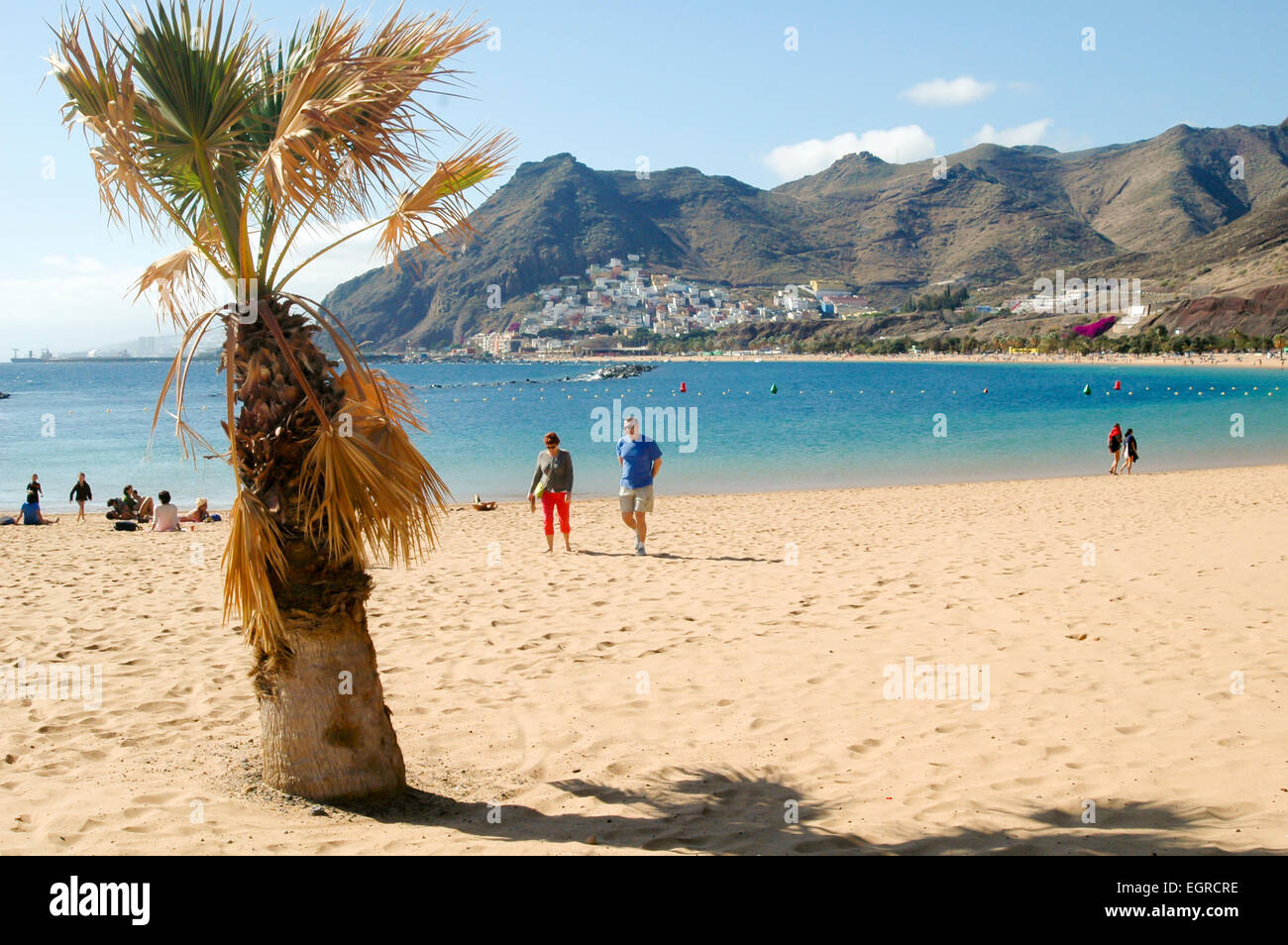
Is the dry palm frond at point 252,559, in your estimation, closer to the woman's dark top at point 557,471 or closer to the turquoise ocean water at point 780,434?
the turquoise ocean water at point 780,434

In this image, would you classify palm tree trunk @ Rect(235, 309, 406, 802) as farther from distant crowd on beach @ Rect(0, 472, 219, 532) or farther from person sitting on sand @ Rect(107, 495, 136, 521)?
person sitting on sand @ Rect(107, 495, 136, 521)

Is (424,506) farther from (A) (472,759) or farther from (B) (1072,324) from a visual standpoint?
(B) (1072,324)

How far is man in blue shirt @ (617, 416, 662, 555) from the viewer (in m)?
10.7

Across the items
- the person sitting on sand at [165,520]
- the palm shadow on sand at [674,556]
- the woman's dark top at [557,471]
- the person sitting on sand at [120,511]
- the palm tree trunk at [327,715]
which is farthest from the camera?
the person sitting on sand at [120,511]

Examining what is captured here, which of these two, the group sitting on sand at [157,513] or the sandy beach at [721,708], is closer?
the sandy beach at [721,708]

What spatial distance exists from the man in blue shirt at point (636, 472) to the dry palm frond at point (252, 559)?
7.02 metres

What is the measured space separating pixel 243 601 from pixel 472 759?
1.72 metres

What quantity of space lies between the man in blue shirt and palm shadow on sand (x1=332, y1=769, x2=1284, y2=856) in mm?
6451

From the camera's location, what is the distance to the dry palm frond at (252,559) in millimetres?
3705

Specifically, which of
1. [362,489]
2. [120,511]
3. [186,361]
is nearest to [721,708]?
[362,489]

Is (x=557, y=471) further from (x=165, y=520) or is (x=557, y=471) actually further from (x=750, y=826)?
(x=165, y=520)

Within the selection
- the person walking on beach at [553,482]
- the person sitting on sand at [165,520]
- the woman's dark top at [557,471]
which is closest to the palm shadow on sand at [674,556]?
the person walking on beach at [553,482]
